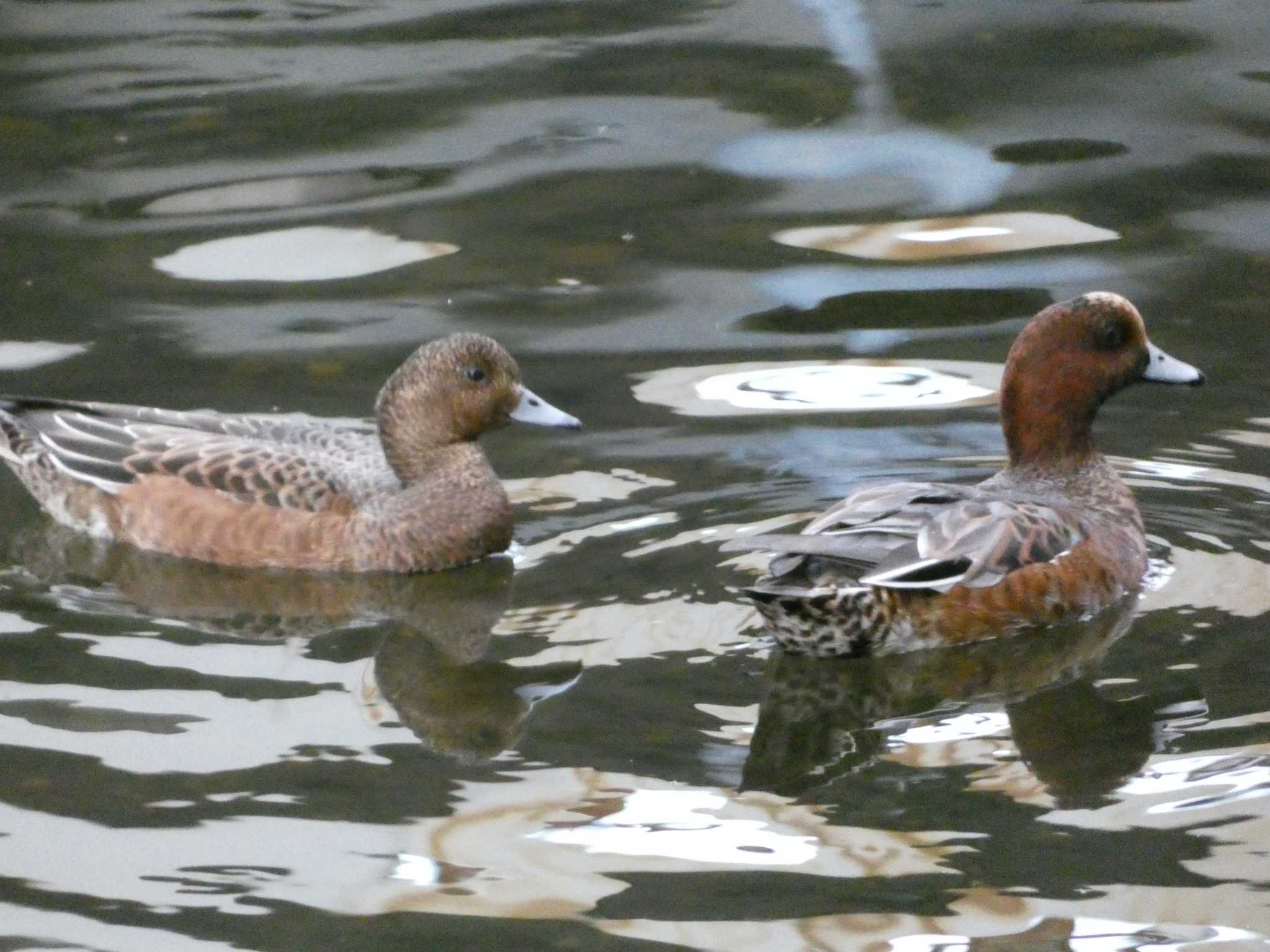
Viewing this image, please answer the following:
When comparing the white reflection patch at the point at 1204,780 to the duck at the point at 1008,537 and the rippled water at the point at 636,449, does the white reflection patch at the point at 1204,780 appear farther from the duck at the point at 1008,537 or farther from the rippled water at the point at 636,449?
the duck at the point at 1008,537

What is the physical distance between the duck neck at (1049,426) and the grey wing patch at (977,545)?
0.44 metres

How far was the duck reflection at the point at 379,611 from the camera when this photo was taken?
5.58 m

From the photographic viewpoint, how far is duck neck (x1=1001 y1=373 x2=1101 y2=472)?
646cm

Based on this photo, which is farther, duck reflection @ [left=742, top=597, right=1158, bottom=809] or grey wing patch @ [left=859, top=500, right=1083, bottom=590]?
grey wing patch @ [left=859, top=500, right=1083, bottom=590]

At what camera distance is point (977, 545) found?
5.84 m

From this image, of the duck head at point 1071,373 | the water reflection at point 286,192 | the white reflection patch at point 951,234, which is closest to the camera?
the duck head at point 1071,373

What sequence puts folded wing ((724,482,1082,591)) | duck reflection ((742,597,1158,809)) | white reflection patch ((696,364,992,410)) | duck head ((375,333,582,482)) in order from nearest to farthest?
duck reflection ((742,597,1158,809)), folded wing ((724,482,1082,591)), duck head ((375,333,582,482)), white reflection patch ((696,364,992,410))

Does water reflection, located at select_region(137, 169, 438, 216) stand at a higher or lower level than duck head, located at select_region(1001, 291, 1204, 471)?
higher

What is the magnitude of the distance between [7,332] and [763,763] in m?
4.38

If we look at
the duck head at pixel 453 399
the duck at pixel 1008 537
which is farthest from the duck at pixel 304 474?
the duck at pixel 1008 537

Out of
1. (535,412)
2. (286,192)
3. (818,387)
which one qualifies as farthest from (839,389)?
(286,192)

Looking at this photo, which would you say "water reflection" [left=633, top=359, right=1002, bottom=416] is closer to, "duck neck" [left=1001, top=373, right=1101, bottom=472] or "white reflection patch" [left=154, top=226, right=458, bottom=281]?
"duck neck" [left=1001, top=373, right=1101, bottom=472]

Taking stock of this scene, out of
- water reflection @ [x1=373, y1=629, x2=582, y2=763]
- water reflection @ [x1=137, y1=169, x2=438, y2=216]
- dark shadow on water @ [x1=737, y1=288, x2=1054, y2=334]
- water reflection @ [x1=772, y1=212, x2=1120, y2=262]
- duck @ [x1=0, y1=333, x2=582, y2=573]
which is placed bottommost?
water reflection @ [x1=373, y1=629, x2=582, y2=763]

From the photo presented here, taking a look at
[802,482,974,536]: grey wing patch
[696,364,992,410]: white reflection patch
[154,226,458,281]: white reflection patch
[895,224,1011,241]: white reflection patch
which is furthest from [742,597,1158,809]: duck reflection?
[154,226,458,281]: white reflection patch
